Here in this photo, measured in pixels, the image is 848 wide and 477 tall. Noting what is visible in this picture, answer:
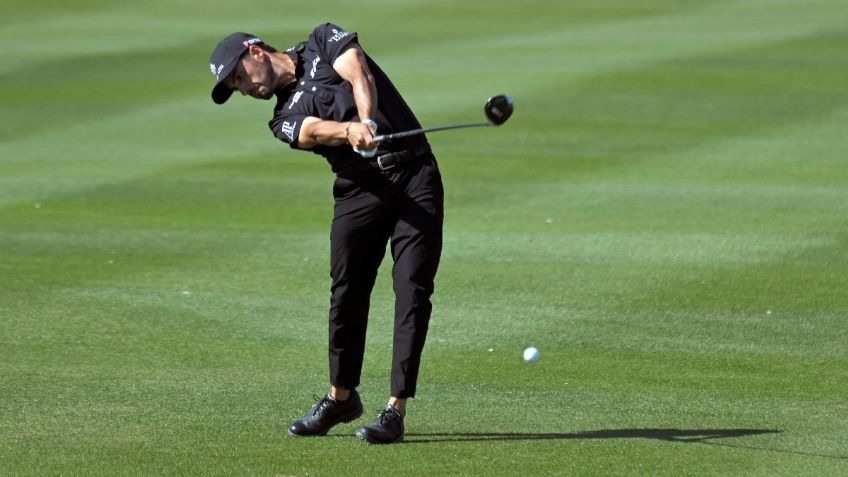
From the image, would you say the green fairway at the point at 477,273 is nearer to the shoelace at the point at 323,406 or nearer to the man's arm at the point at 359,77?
the shoelace at the point at 323,406

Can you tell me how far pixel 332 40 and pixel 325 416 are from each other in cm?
182

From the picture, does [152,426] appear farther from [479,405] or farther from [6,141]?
[6,141]

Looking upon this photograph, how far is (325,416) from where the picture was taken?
7543 millimetres

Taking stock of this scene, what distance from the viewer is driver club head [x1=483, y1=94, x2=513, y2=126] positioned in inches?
285

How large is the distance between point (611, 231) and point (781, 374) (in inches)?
171

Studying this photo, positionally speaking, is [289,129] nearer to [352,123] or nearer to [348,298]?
[352,123]

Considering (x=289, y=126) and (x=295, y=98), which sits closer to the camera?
(x=289, y=126)

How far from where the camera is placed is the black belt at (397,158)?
7.28 m

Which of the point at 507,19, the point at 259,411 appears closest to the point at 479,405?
the point at 259,411

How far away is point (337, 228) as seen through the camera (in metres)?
7.48

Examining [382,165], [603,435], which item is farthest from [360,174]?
[603,435]

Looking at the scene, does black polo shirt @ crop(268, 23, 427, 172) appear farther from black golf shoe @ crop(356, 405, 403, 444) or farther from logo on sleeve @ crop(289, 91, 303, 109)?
black golf shoe @ crop(356, 405, 403, 444)

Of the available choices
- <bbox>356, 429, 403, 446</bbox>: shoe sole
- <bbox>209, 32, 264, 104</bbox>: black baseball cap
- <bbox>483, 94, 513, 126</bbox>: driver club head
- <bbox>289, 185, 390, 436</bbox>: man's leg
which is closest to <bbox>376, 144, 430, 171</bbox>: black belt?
<bbox>289, 185, 390, 436</bbox>: man's leg

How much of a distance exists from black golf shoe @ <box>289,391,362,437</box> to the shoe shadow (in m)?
0.34
